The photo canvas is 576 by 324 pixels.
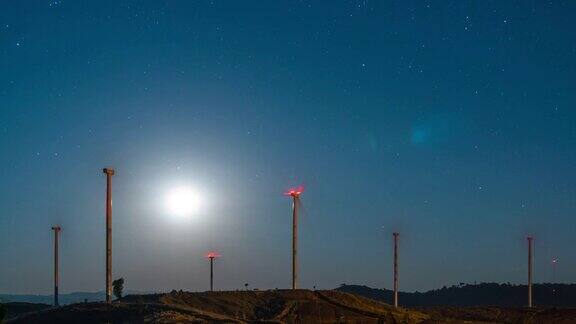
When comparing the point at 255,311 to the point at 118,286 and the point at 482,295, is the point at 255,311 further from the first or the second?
the point at 482,295

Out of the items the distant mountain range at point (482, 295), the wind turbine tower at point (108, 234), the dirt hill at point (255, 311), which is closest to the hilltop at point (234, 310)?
the dirt hill at point (255, 311)

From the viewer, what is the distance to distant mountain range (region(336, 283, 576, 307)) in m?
Result: 140

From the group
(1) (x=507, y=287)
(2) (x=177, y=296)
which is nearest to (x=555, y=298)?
(1) (x=507, y=287)

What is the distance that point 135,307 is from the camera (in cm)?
4344

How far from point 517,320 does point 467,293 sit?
94074mm

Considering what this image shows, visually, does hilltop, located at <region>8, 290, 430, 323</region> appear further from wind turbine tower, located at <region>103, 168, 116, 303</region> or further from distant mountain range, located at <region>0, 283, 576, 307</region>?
distant mountain range, located at <region>0, 283, 576, 307</region>

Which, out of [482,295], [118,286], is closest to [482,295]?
[482,295]

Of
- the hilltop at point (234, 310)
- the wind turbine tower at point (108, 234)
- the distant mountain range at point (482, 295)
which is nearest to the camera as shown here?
the hilltop at point (234, 310)

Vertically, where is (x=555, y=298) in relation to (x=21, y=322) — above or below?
below

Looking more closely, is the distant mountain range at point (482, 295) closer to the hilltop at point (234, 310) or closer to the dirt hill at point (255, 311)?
the dirt hill at point (255, 311)

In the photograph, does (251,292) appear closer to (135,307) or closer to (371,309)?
(371,309)

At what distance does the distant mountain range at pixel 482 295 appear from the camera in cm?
A: 13950

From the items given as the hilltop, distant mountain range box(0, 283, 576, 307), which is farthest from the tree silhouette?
distant mountain range box(0, 283, 576, 307)

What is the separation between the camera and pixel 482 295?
152 m
